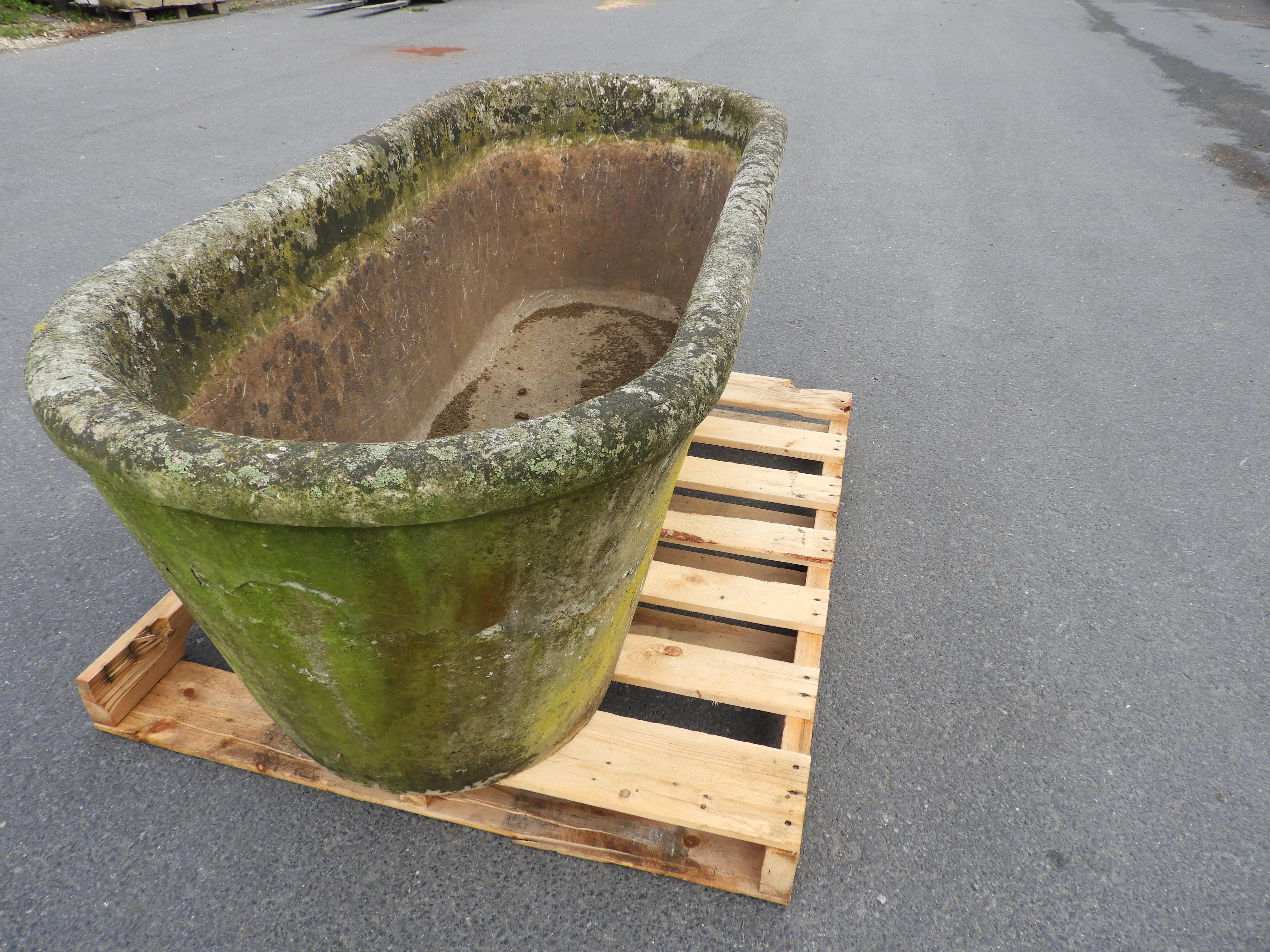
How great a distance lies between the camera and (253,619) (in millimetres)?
1116

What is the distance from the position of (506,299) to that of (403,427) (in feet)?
2.84

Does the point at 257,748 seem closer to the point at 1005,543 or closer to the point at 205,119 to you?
the point at 1005,543

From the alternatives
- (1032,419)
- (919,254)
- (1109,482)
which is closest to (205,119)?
(919,254)

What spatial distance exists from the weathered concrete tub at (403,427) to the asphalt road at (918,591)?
342mm

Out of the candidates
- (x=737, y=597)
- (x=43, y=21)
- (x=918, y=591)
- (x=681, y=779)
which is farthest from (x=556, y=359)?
(x=43, y=21)

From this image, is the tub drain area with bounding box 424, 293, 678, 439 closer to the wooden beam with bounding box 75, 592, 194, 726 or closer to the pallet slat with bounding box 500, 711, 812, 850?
the wooden beam with bounding box 75, 592, 194, 726

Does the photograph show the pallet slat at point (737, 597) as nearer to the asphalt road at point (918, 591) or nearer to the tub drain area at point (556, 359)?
the asphalt road at point (918, 591)

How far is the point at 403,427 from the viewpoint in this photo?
7.67ft

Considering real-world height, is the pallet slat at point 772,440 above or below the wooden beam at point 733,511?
above

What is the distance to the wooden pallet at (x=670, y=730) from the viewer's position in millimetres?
1491

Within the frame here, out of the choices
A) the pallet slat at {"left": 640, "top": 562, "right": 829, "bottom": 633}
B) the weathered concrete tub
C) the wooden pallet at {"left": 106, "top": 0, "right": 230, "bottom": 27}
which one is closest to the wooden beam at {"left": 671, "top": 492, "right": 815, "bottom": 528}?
the pallet slat at {"left": 640, "top": 562, "right": 829, "bottom": 633}

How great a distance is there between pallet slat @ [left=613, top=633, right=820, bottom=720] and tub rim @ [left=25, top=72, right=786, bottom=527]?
0.69m

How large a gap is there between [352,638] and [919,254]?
3.71 m

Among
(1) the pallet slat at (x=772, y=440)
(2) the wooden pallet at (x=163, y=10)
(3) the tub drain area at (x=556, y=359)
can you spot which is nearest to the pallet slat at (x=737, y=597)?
(1) the pallet slat at (x=772, y=440)
